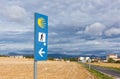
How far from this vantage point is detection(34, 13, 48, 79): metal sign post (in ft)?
23.6

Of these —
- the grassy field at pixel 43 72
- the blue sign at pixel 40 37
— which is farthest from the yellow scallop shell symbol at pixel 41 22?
the grassy field at pixel 43 72

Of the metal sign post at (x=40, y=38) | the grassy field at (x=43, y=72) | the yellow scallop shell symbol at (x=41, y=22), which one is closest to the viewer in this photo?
the metal sign post at (x=40, y=38)

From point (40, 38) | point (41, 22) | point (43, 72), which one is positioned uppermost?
point (41, 22)

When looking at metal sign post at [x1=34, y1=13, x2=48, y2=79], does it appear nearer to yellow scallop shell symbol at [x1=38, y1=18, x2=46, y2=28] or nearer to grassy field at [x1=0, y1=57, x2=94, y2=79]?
yellow scallop shell symbol at [x1=38, y1=18, x2=46, y2=28]

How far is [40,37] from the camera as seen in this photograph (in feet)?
24.0

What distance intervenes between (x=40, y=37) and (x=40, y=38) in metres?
0.02

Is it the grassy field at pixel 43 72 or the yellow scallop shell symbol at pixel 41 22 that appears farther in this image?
the grassy field at pixel 43 72

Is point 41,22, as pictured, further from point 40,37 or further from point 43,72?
point 43,72

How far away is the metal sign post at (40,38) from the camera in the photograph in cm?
718

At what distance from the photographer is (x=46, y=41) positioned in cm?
755

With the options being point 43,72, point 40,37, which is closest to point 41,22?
point 40,37

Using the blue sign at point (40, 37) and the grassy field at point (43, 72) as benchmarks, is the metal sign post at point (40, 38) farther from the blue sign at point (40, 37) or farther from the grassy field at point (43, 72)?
the grassy field at point (43, 72)

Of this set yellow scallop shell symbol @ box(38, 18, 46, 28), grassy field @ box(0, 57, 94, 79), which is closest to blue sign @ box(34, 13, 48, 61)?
yellow scallop shell symbol @ box(38, 18, 46, 28)

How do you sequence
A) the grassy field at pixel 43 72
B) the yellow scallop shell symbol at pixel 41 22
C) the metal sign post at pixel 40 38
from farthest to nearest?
the grassy field at pixel 43 72 → the yellow scallop shell symbol at pixel 41 22 → the metal sign post at pixel 40 38
